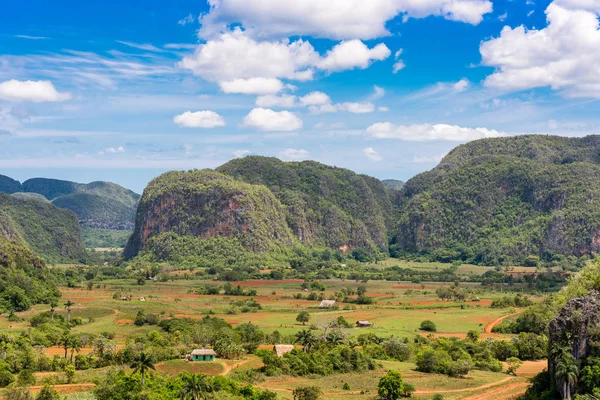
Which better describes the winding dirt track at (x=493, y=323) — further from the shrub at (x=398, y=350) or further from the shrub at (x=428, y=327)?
the shrub at (x=398, y=350)

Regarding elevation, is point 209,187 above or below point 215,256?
above

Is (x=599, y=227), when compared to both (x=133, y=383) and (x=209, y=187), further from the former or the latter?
(x=133, y=383)

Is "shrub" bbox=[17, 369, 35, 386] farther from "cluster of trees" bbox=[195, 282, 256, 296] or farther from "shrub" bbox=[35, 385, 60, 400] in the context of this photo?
"cluster of trees" bbox=[195, 282, 256, 296]

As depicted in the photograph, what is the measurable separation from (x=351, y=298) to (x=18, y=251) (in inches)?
2404

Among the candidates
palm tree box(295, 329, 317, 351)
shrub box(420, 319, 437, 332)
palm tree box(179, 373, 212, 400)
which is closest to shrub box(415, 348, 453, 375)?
palm tree box(295, 329, 317, 351)

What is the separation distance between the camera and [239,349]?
6494 centimetres

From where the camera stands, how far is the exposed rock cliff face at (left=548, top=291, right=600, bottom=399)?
148 feet

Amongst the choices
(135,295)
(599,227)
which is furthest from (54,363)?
(599,227)

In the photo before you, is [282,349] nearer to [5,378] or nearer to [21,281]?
[5,378]

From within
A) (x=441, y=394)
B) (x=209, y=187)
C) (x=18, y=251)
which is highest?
(x=209, y=187)

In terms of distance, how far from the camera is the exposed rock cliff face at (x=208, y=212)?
605 ft

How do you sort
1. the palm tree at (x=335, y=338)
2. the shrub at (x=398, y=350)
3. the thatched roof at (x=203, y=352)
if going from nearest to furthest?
the thatched roof at (x=203, y=352), the shrub at (x=398, y=350), the palm tree at (x=335, y=338)

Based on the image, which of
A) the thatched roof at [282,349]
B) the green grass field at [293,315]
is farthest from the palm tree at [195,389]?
the thatched roof at [282,349]

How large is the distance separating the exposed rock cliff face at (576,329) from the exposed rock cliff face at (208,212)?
455 feet
